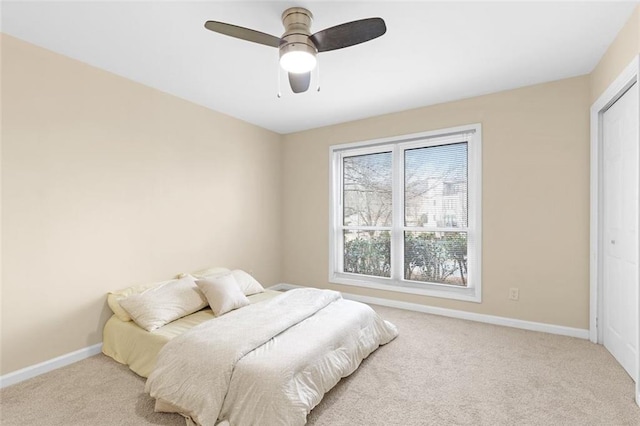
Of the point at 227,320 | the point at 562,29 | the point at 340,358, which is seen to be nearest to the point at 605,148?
the point at 562,29

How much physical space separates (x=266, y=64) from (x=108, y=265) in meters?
2.37

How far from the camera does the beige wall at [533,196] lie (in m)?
3.04

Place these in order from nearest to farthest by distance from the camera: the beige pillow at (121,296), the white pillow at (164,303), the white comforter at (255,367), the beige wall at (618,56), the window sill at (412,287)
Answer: the white comforter at (255,367) → the beige wall at (618,56) → the white pillow at (164,303) → the beige pillow at (121,296) → the window sill at (412,287)

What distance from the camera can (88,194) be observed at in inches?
108

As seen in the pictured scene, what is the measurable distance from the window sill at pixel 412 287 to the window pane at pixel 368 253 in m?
0.10

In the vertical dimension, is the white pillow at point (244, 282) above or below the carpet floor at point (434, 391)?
above

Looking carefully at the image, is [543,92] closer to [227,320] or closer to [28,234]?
[227,320]

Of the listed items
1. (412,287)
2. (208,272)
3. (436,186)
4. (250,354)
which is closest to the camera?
(250,354)

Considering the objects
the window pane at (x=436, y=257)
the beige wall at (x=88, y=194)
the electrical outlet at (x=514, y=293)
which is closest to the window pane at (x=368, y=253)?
the window pane at (x=436, y=257)

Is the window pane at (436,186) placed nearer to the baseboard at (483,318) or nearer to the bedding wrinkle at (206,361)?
the baseboard at (483,318)

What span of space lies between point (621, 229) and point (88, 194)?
4.52 metres

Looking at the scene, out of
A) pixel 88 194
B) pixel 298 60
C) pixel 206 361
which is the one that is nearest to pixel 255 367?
pixel 206 361

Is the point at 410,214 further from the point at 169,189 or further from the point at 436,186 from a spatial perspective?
the point at 169,189

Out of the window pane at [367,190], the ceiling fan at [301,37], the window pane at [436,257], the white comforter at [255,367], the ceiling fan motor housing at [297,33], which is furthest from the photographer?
the window pane at [367,190]
